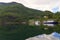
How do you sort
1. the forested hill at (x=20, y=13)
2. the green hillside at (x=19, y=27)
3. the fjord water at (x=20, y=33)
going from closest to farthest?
the fjord water at (x=20, y=33), the green hillside at (x=19, y=27), the forested hill at (x=20, y=13)

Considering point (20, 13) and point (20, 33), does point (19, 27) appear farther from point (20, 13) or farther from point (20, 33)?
point (20, 13)

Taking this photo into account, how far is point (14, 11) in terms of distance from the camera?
5922 cm

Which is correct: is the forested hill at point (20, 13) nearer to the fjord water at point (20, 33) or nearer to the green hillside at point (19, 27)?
the green hillside at point (19, 27)

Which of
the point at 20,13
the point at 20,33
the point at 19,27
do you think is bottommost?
the point at 20,13

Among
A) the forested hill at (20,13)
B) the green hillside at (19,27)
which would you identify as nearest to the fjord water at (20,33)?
the green hillside at (19,27)

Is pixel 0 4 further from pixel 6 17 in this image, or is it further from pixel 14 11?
pixel 6 17

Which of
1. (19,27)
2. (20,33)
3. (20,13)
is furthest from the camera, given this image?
(20,13)

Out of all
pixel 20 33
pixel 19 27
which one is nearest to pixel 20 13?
pixel 19 27

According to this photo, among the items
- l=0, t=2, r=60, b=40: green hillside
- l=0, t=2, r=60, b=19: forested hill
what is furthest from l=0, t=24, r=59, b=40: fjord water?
l=0, t=2, r=60, b=19: forested hill

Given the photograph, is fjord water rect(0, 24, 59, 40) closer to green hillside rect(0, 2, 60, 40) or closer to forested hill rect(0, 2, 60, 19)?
green hillside rect(0, 2, 60, 40)

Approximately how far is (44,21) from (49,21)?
3.20 ft

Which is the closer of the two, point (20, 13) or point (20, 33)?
point (20, 33)

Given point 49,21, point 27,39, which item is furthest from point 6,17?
point 27,39

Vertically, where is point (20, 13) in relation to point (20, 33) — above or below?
below
